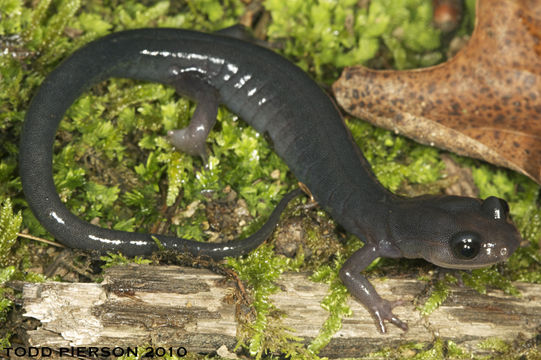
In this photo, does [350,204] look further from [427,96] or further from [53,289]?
[53,289]

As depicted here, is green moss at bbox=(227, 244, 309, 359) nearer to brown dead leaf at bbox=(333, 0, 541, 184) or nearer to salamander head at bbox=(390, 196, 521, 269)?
salamander head at bbox=(390, 196, 521, 269)

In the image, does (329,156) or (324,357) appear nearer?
(324,357)

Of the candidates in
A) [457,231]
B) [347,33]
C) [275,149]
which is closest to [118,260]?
[275,149]

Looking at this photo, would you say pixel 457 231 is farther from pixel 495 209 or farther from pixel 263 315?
pixel 263 315

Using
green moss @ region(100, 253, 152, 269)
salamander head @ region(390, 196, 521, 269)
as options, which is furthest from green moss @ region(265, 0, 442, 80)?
green moss @ region(100, 253, 152, 269)

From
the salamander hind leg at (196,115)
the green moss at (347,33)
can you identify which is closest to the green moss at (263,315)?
the salamander hind leg at (196,115)

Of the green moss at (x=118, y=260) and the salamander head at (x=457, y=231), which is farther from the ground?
the salamander head at (x=457, y=231)

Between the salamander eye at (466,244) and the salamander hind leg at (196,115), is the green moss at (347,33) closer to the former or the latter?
the salamander hind leg at (196,115)

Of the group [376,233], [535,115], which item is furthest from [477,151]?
[376,233]
